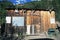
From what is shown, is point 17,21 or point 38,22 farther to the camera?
point 38,22

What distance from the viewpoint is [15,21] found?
453 inches

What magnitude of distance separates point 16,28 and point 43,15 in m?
2.05

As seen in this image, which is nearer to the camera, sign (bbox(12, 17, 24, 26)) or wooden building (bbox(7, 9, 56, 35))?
sign (bbox(12, 17, 24, 26))

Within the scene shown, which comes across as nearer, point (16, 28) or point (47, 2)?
point (47, 2)

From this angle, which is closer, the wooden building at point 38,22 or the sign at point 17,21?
the sign at point 17,21

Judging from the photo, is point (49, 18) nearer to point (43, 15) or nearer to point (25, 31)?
point (43, 15)

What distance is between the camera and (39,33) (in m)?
12.9

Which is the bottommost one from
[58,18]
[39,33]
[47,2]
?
[39,33]

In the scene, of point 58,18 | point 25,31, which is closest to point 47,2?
point 58,18

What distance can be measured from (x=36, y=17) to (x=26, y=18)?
0.65m

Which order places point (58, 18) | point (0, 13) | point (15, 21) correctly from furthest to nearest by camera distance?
point (15, 21) < point (0, 13) < point (58, 18)

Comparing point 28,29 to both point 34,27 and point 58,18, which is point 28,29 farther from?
point 58,18

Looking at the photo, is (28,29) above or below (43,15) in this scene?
below

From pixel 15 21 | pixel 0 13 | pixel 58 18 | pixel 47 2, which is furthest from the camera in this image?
pixel 15 21
